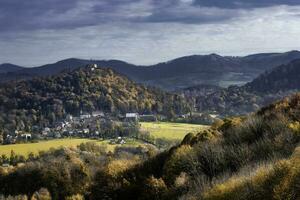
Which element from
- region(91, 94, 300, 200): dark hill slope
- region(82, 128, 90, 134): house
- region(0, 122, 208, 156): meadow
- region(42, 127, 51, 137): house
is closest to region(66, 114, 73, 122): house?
region(42, 127, 51, 137): house

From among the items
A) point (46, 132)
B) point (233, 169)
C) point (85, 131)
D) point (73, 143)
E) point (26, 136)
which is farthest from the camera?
point (46, 132)

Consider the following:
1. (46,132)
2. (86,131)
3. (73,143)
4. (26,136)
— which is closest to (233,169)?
(73,143)

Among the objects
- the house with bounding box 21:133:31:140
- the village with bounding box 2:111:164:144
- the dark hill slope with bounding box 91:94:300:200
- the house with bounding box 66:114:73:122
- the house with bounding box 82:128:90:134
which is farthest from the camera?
the house with bounding box 66:114:73:122

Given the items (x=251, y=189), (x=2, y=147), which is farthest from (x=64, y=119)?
(x=251, y=189)

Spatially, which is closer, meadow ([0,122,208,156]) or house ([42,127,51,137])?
meadow ([0,122,208,156])

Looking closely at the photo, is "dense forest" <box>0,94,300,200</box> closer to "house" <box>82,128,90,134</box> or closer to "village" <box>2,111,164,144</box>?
"village" <box>2,111,164,144</box>

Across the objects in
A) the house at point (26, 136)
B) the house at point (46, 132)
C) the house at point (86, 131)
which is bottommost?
the house at point (46, 132)

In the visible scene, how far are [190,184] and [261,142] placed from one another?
3787mm

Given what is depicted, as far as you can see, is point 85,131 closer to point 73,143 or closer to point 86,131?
point 86,131

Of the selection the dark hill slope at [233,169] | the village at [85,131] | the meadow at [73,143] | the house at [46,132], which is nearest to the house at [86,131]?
the village at [85,131]

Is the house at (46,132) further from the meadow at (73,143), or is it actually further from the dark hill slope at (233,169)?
the dark hill slope at (233,169)

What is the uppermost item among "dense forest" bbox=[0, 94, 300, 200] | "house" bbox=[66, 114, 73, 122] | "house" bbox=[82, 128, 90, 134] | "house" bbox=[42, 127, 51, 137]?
"dense forest" bbox=[0, 94, 300, 200]

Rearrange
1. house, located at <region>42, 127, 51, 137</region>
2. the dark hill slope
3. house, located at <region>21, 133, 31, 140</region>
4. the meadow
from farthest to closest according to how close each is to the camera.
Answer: house, located at <region>42, 127, 51, 137</region> < house, located at <region>21, 133, 31, 140</region> < the meadow < the dark hill slope

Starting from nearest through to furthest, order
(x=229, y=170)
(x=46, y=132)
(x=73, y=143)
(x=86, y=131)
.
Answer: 1. (x=229, y=170)
2. (x=73, y=143)
3. (x=86, y=131)
4. (x=46, y=132)
